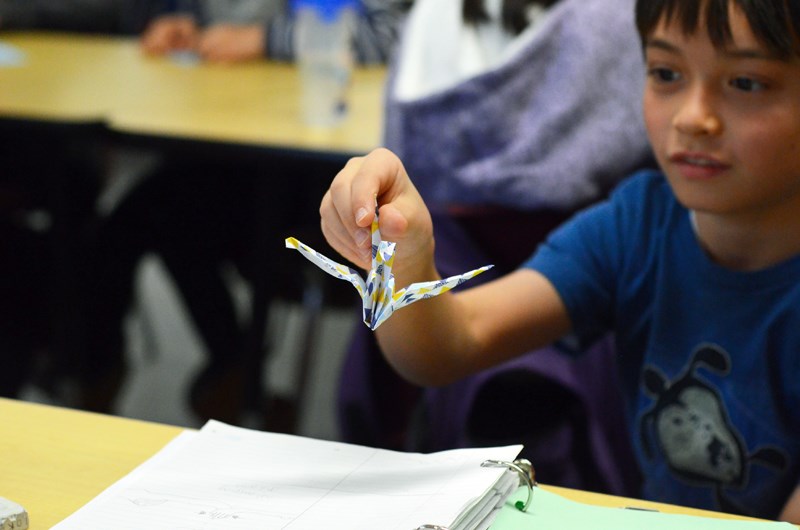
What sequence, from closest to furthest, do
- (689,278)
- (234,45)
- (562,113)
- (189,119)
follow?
(689,278)
(562,113)
(189,119)
(234,45)

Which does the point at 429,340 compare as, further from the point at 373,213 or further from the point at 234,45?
the point at 234,45

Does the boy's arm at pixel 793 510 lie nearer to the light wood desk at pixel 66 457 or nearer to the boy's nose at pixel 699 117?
the light wood desk at pixel 66 457

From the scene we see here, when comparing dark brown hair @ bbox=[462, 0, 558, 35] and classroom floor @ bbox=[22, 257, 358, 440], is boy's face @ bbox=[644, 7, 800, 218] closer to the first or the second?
dark brown hair @ bbox=[462, 0, 558, 35]

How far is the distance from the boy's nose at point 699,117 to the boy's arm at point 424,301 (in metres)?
0.25

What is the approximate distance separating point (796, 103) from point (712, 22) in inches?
4.4

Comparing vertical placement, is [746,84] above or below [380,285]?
above

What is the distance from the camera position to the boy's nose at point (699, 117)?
3.56 ft

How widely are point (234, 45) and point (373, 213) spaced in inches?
76.2

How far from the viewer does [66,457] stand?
35.6 inches

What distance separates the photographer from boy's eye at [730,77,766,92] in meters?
1.09

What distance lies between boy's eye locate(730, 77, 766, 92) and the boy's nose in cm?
3

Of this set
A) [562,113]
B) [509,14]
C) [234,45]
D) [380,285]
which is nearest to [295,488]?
[380,285]

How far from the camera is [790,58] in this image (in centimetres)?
109

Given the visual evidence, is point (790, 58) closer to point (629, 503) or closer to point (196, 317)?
point (629, 503)
